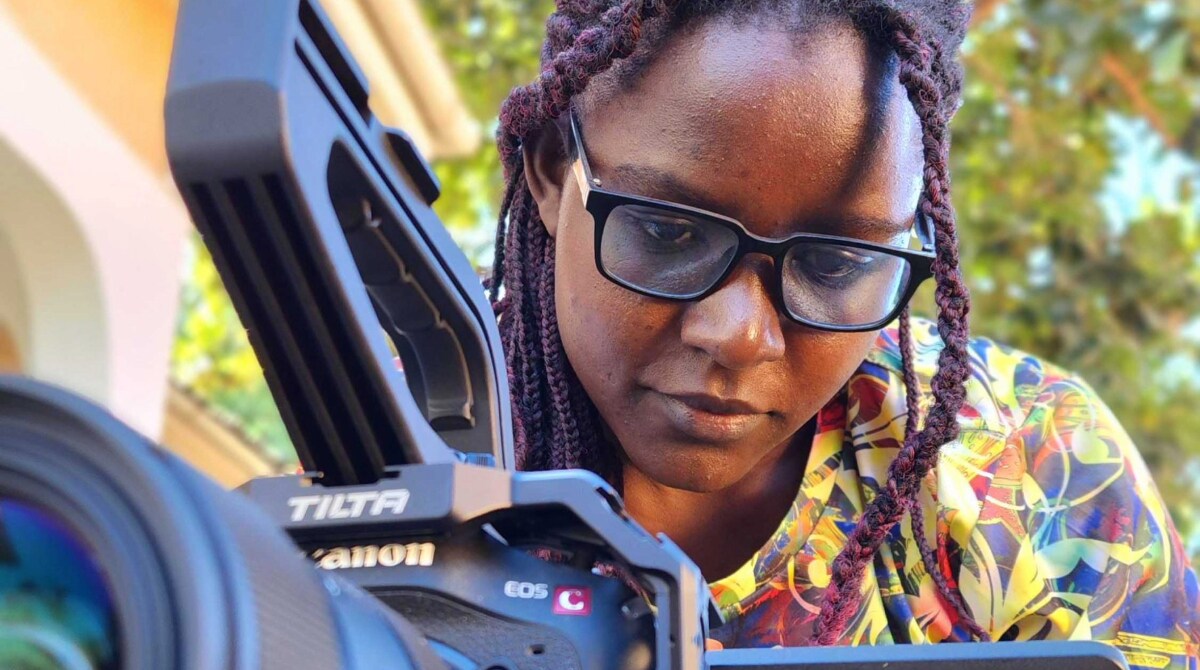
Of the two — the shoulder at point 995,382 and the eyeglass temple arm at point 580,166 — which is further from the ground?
the eyeglass temple arm at point 580,166

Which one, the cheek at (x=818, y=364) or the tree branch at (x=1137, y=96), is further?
the tree branch at (x=1137, y=96)

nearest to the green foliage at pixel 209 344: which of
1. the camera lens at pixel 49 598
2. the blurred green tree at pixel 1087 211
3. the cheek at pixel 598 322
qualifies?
the blurred green tree at pixel 1087 211

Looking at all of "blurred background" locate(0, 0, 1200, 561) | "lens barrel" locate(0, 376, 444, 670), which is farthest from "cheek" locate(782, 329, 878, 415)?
"blurred background" locate(0, 0, 1200, 561)

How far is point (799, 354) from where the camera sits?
1471mm

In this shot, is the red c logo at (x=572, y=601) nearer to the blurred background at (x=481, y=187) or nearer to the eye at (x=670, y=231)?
the eye at (x=670, y=231)

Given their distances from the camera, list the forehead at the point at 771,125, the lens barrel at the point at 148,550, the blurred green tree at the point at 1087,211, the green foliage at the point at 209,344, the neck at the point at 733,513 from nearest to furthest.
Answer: the lens barrel at the point at 148,550
the forehead at the point at 771,125
the neck at the point at 733,513
the blurred green tree at the point at 1087,211
the green foliage at the point at 209,344

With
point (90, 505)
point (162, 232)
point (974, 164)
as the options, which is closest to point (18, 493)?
point (90, 505)

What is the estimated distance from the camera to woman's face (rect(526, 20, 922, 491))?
140cm

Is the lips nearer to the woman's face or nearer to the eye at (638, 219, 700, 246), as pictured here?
the woman's face

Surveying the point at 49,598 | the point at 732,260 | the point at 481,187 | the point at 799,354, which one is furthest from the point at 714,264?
the point at 481,187

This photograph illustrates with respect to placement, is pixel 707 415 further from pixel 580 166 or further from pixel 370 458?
pixel 370 458

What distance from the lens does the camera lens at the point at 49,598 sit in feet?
2.50

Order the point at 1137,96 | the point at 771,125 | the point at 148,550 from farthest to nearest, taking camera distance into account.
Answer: the point at 1137,96, the point at 771,125, the point at 148,550

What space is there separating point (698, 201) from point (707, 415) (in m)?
0.20
